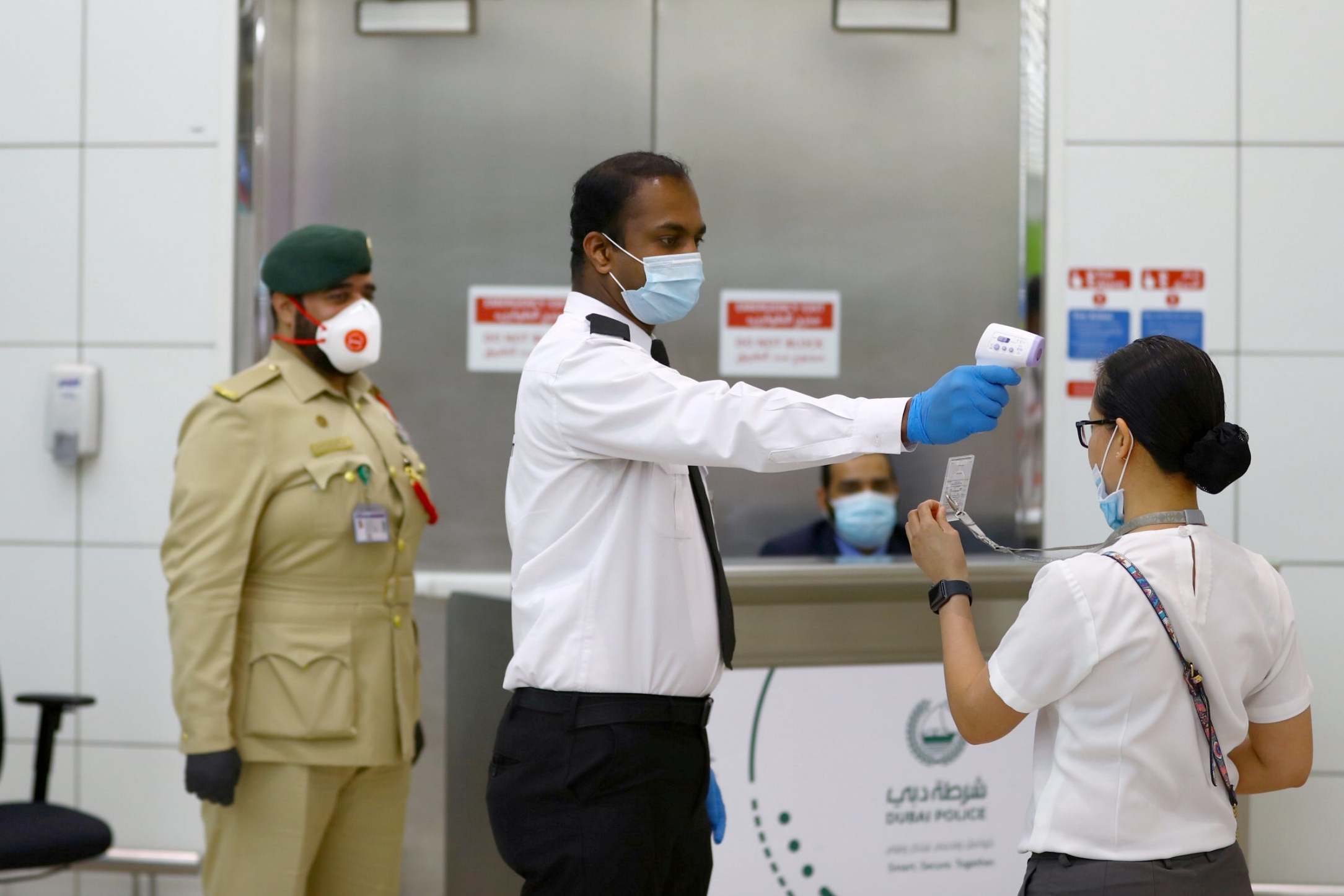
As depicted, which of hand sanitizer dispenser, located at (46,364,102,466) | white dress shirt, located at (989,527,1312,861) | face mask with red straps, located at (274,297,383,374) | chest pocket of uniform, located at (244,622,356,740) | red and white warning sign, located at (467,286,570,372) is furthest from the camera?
red and white warning sign, located at (467,286,570,372)

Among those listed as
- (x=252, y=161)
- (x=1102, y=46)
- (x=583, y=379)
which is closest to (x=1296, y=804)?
(x=1102, y=46)

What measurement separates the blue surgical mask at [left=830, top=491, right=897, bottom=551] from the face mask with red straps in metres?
1.72

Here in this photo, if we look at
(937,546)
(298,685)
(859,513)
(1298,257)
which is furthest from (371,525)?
(1298,257)

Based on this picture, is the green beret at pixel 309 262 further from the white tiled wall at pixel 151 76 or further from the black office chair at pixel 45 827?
the black office chair at pixel 45 827

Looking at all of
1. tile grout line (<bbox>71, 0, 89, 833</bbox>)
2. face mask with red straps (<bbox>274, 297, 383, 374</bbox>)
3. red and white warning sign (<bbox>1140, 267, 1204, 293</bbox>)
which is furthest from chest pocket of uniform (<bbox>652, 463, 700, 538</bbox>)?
tile grout line (<bbox>71, 0, 89, 833</bbox>)

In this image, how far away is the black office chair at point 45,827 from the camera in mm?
3121

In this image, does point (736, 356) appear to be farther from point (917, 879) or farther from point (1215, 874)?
point (1215, 874)

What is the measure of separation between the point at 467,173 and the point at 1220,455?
3.07m

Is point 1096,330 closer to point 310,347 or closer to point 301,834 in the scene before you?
point 310,347

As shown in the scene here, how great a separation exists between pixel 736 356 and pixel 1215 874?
271cm

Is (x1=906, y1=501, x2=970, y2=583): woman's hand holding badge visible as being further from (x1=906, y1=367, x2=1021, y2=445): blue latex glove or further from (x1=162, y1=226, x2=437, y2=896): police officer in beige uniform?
(x1=162, y1=226, x2=437, y2=896): police officer in beige uniform

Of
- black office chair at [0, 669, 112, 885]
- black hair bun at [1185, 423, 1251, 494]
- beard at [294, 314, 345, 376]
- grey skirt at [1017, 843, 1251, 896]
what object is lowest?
black office chair at [0, 669, 112, 885]

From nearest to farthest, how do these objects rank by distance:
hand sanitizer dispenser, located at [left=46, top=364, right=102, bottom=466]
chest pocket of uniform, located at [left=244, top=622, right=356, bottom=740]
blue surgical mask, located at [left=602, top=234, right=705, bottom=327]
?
blue surgical mask, located at [left=602, top=234, right=705, bottom=327]
chest pocket of uniform, located at [left=244, top=622, right=356, bottom=740]
hand sanitizer dispenser, located at [left=46, top=364, right=102, bottom=466]

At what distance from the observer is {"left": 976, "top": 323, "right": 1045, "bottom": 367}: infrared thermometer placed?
1815 millimetres
